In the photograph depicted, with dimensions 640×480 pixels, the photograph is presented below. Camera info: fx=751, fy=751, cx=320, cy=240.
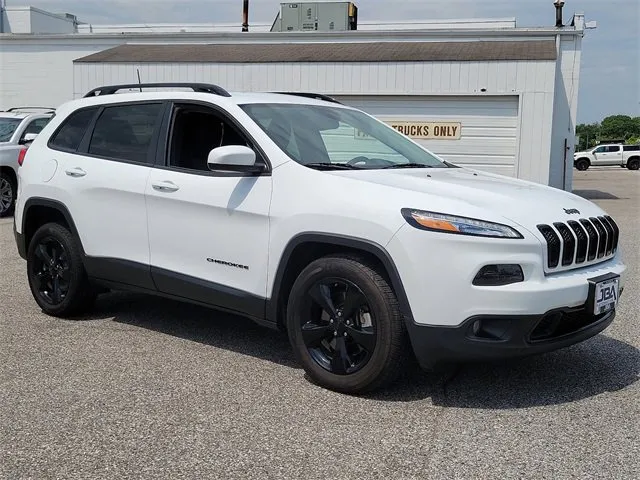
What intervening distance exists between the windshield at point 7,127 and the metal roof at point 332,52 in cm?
663

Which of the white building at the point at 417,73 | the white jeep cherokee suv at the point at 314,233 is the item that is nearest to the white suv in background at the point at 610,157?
the white building at the point at 417,73

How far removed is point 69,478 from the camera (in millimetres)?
3197

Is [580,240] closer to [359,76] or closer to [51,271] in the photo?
[51,271]

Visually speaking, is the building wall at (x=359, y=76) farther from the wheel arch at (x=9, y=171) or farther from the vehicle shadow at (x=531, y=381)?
the vehicle shadow at (x=531, y=381)

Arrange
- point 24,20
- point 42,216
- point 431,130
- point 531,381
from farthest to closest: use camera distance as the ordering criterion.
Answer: point 24,20, point 431,130, point 42,216, point 531,381

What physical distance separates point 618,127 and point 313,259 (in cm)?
13061

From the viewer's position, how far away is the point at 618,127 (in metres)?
124

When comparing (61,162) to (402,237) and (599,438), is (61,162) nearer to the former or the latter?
(402,237)

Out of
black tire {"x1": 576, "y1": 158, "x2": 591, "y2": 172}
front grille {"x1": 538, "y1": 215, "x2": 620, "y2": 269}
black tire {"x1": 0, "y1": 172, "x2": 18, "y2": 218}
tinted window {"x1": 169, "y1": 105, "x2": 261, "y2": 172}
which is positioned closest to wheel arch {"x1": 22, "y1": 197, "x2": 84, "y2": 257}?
tinted window {"x1": 169, "y1": 105, "x2": 261, "y2": 172}

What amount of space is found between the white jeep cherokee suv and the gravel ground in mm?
341

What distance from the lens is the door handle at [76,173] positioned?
18.1ft

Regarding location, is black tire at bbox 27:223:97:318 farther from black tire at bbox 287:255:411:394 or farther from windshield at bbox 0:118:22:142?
windshield at bbox 0:118:22:142

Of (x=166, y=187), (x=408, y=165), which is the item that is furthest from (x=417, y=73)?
(x=166, y=187)

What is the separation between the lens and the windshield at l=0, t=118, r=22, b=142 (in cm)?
1234
